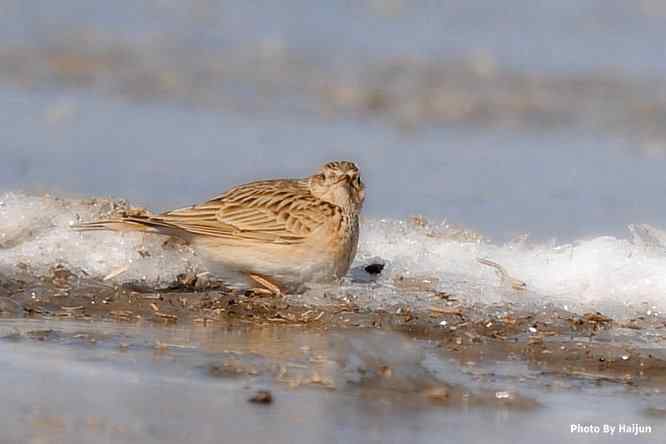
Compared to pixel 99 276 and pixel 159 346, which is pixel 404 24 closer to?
pixel 99 276

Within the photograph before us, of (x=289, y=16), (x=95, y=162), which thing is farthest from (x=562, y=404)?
(x=289, y=16)

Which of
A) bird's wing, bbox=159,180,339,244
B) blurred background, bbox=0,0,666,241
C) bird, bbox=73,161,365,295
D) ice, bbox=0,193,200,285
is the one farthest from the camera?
blurred background, bbox=0,0,666,241

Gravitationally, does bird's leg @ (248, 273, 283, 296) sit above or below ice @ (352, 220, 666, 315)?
below

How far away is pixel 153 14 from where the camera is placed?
20.7 metres

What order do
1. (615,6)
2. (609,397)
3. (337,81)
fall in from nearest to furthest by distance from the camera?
(609,397) → (337,81) → (615,6)

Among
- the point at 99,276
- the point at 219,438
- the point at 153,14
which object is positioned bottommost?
the point at 219,438

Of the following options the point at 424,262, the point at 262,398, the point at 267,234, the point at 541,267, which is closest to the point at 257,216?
the point at 267,234

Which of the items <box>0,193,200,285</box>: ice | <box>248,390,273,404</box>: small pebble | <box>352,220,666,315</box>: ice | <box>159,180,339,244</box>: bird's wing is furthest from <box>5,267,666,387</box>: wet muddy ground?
<box>248,390,273,404</box>: small pebble

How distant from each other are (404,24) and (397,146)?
6523 mm

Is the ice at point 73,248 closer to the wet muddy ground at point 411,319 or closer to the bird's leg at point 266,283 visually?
the wet muddy ground at point 411,319

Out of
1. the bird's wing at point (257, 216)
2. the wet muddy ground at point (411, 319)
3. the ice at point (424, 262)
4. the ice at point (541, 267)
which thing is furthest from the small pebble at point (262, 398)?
the bird's wing at point (257, 216)

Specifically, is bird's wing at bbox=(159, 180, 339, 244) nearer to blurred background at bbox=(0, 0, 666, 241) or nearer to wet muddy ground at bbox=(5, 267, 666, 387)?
wet muddy ground at bbox=(5, 267, 666, 387)

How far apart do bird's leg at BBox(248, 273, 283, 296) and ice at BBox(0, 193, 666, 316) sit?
0.24 metres

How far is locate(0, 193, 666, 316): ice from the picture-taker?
27.1ft
